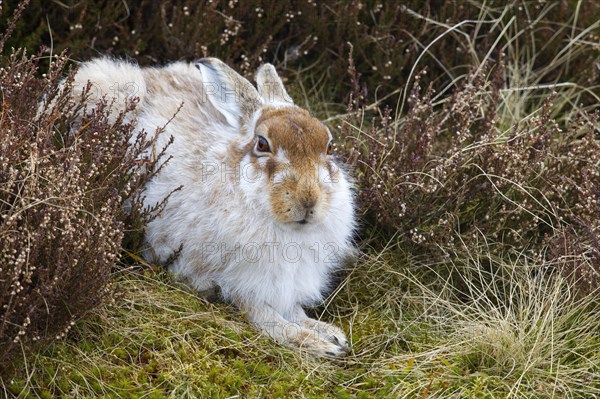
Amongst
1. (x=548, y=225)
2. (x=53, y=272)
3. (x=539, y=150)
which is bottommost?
(x=53, y=272)

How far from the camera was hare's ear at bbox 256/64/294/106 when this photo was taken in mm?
5305

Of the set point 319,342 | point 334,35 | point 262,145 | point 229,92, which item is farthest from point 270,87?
point 319,342

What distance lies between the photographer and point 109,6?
600cm

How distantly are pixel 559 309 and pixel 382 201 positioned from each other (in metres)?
1.12

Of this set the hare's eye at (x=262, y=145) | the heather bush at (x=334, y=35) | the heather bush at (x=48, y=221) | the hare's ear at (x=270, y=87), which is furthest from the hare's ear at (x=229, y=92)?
the heather bush at (x=334, y=35)

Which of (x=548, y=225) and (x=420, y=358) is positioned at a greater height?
(x=548, y=225)

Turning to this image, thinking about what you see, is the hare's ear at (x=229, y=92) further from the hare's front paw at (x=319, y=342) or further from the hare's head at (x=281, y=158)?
the hare's front paw at (x=319, y=342)

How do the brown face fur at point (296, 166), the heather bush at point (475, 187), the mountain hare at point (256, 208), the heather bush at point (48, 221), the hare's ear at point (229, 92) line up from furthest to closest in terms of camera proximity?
the heather bush at point (475, 187)
the hare's ear at point (229, 92)
the mountain hare at point (256, 208)
the brown face fur at point (296, 166)
the heather bush at point (48, 221)

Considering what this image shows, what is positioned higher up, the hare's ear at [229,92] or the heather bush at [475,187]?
the hare's ear at [229,92]

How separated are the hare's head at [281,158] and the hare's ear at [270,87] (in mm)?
198

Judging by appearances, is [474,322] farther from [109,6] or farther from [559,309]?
[109,6]

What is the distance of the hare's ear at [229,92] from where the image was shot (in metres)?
5.00

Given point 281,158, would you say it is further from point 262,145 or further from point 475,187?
point 475,187

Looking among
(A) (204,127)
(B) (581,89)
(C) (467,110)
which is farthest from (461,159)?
(B) (581,89)
